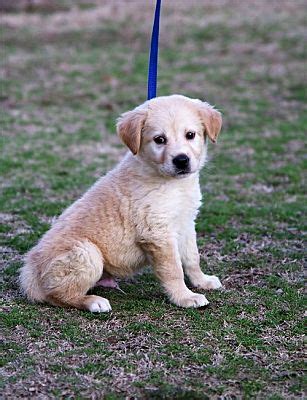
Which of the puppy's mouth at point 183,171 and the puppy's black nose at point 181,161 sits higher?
the puppy's black nose at point 181,161

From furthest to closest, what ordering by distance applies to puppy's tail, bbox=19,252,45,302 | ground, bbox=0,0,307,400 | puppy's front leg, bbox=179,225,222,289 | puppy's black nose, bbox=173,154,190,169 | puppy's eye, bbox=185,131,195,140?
puppy's front leg, bbox=179,225,222,289 < puppy's tail, bbox=19,252,45,302 < puppy's eye, bbox=185,131,195,140 < puppy's black nose, bbox=173,154,190,169 < ground, bbox=0,0,307,400

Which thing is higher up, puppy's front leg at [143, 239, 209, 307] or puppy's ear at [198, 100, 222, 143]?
puppy's ear at [198, 100, 222, 143]

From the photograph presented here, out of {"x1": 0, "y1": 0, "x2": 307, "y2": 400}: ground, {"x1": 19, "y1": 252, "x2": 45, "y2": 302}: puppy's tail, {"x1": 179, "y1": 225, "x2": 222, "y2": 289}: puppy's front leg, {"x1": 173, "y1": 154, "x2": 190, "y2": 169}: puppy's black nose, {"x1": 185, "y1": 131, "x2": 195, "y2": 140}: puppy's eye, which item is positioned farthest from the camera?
{"x1": 179, "y1": 225, "x2": 222, "y2": 289}: puppy's front leg

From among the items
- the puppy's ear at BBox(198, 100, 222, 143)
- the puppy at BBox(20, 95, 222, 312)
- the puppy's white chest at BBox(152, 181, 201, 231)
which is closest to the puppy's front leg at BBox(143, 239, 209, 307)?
the puppy at BBox(20, 95, 222, 312)

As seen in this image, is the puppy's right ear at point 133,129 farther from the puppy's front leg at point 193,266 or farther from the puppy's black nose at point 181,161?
the puppy's front leg at point 193,266

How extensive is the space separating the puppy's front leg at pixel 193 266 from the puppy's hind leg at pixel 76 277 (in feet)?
2.15

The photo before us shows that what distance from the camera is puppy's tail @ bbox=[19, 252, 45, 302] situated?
169 inches

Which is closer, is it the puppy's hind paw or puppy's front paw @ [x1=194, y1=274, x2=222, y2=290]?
the puppy's hind paw

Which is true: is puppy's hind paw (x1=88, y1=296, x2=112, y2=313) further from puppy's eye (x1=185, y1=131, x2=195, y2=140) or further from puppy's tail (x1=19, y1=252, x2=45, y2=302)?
puppy's eye (x1=185, y1=131, x2=195, y2=140)

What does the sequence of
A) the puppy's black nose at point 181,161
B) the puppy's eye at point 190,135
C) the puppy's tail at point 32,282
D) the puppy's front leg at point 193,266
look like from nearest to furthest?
the puppy's black nose at point 181,161, the puppy's eye at point 190,135, the puppy's tail at point 32,282, the puppy's front leg at point 193,266

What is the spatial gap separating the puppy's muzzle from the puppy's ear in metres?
0.31

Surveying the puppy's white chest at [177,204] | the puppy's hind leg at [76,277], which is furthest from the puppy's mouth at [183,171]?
the puppy's hind leg at [76,277]

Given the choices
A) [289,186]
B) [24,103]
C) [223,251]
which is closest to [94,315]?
[223,251]

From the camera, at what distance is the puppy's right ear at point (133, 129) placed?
13.8 feet
